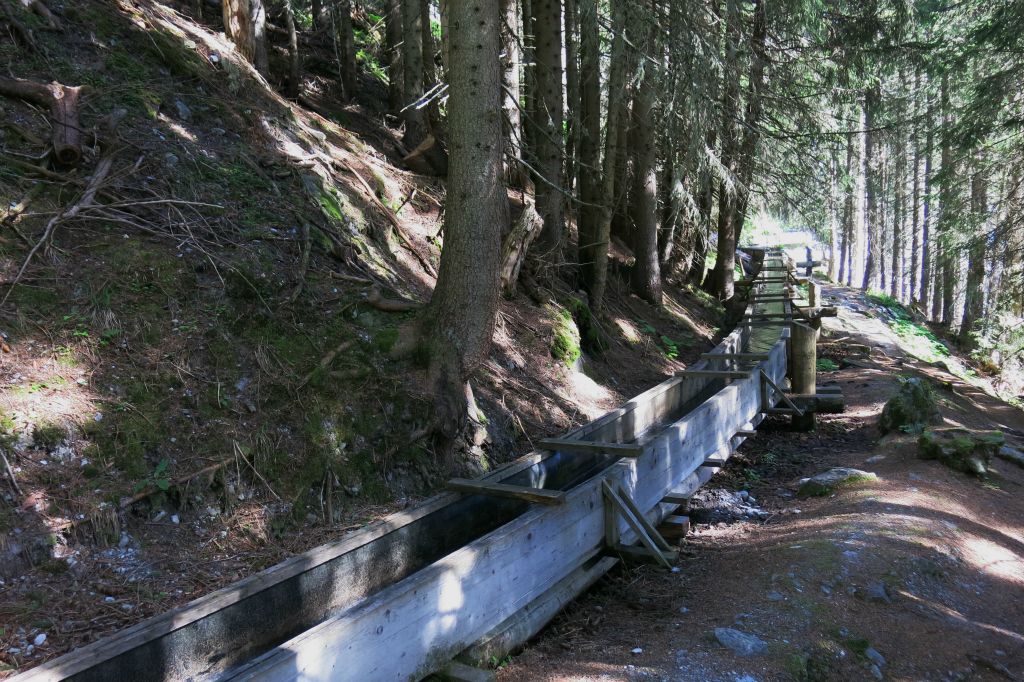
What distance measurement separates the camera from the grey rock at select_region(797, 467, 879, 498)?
249 inches

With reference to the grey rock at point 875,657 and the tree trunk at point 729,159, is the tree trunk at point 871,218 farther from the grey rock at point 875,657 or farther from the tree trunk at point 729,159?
the grey rock at point 875,657

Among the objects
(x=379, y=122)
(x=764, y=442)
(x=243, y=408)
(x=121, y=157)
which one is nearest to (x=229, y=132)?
(x=121, y=157)

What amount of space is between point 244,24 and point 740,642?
965 centimetres

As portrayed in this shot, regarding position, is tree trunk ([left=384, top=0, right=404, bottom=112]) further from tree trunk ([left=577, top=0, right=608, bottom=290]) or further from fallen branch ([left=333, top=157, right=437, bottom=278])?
fallen branch ([left=333, top=157, right=437, bottom=278])

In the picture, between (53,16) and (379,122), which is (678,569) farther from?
(379,122)

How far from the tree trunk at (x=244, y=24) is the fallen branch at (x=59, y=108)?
12.2 ft

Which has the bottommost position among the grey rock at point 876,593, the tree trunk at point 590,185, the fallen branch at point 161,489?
the grey rock at point 876,593

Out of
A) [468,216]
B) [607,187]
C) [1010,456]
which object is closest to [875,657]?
[468,216]

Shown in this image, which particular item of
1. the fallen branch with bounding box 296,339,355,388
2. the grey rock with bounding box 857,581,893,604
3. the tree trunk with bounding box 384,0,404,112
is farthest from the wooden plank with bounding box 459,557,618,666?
the tree trunk with bounding box 384,0,404,112

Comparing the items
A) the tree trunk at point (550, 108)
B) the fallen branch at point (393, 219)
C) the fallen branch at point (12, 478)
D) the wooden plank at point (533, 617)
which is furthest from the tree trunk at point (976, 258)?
the fallen branch at point (12, 478)

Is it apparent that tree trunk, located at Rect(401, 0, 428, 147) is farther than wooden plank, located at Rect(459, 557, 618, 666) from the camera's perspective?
Yes

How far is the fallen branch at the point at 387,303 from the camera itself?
20.7ft

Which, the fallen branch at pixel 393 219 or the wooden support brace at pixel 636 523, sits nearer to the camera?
the wooden support brace at pixel 636 523

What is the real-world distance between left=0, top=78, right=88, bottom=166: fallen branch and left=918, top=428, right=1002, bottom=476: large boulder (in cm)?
831
